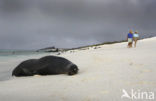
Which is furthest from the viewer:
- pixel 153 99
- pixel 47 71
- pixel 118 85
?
pixel 47 71

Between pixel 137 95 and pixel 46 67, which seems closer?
pixel 137 95

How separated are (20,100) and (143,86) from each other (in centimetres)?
229

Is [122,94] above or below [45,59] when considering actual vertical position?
below

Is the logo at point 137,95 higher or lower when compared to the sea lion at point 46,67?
lower

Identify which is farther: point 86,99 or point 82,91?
point 82,91

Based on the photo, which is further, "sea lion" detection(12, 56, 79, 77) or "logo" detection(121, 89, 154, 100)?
"sea lion" detection(12, 56, 79, 77)

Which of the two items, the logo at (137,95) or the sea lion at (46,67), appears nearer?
the logo at (137,95)

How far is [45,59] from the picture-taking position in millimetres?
5215

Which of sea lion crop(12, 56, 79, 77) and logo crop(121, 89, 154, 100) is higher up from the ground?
sea lion crop(12, 56, 79, 77)

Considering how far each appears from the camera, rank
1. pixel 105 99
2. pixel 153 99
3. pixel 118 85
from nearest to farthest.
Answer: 1. pixel 153 99
2. pixel 105 99
3. pixel 118 85

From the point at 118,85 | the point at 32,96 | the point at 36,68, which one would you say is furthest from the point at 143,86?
the point at 36,68

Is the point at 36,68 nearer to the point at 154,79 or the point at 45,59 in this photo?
the point at 45,59

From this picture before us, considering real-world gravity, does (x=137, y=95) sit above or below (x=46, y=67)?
below

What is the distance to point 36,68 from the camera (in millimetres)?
5086
